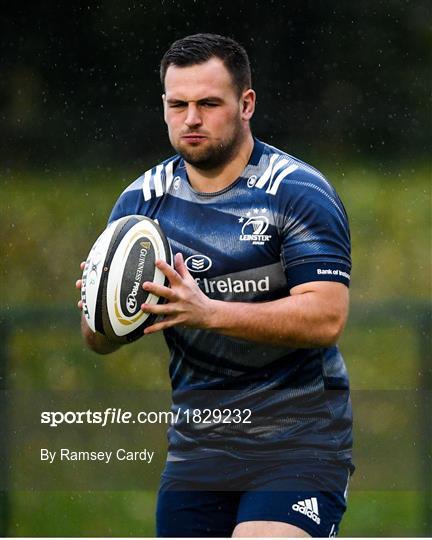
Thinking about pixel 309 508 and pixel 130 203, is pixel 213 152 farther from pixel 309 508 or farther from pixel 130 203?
pixel 309 508

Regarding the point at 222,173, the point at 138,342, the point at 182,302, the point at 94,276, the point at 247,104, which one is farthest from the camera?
the point at 138,342

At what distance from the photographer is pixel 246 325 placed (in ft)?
9.62

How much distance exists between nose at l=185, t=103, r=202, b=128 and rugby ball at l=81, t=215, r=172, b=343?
11.7 inches

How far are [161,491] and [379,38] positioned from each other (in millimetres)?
6623

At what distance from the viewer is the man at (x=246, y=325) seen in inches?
118

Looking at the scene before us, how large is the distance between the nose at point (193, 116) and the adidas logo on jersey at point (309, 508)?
3.49 feet

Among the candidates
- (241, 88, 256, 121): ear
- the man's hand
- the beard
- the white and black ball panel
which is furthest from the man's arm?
(241, 88, 256, 121): ear

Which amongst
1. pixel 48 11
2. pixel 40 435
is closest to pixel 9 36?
pixel 48 11

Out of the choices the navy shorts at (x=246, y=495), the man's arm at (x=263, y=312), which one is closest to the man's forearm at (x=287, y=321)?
the man's arm at (x=263, y=312)

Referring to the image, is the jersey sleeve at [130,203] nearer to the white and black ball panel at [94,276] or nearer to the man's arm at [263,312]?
the white and black ball panel at [94,276]

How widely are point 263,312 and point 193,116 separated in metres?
0.59

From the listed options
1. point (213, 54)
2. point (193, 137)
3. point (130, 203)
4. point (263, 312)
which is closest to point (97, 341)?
point (130, 203)

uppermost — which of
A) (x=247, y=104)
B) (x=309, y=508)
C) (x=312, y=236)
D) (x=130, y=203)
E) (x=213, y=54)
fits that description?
(x=213, y=54)

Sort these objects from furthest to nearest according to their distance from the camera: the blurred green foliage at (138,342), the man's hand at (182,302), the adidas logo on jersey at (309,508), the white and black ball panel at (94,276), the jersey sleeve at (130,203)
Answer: the blurred green foliage at (138,342) → the jersey sleeve at (130,203) → the white and black ball panel at (94,276) → the adidas logo on jersey at (309,508) → the man's hand at (182,302)
